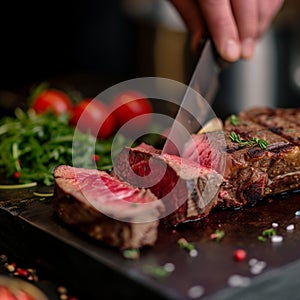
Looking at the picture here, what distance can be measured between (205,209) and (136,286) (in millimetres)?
710

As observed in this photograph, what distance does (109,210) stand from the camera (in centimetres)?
274

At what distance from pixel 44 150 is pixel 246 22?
1588 mm

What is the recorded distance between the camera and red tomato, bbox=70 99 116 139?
5043 mm

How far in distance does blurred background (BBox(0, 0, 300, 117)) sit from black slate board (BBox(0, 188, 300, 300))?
3491mm

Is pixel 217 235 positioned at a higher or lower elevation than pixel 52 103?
higher

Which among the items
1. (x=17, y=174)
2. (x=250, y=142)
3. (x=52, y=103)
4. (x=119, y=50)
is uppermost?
(x=250, y=142)

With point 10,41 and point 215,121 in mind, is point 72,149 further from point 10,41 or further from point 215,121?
point 10,41

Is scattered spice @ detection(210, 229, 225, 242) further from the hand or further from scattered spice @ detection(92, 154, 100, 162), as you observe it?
the hand

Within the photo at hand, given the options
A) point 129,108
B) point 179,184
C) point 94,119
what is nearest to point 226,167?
point 179,184

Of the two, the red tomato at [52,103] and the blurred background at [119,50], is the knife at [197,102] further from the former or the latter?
the blurred background at [119,50]

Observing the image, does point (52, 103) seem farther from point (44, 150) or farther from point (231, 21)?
point (231, 21)

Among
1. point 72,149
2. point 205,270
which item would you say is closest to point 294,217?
point 205,270

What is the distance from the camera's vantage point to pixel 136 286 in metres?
2.53

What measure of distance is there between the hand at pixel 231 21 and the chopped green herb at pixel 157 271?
1.95 meters
